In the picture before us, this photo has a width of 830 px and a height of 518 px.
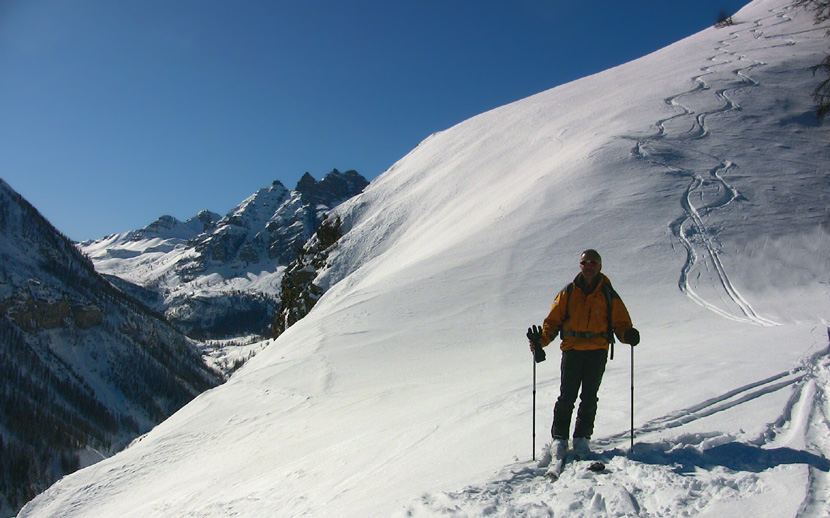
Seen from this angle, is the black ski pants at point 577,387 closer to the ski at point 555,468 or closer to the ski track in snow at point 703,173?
the ski at point 555,468

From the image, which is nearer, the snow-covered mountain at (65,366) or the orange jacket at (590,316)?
the orange jacket at (590,316)

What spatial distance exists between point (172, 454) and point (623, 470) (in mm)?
12370

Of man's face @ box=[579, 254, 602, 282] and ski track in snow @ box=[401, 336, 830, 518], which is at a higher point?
man's face @ box=[579, 254, 602, 282]

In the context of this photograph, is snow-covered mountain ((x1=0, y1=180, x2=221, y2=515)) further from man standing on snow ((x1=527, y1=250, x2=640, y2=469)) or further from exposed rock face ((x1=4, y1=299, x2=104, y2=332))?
man standing on snow ((x1=527, y1=250, x2=640, y2=469))

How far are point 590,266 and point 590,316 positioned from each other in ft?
1.79

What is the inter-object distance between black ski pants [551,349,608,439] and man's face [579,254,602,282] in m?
0.82

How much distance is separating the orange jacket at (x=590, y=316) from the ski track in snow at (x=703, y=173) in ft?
25.7

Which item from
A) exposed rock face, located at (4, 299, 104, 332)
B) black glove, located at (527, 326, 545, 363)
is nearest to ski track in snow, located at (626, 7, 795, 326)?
black glove, located at (527, 326, 545, 363)

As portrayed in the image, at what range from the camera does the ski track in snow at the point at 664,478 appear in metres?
4.40

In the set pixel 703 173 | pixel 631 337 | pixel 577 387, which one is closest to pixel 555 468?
pixel 577 387

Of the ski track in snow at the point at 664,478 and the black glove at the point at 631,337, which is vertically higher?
the black glove at the point at 631,337

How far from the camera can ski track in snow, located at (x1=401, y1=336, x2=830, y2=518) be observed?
4398 millimetres

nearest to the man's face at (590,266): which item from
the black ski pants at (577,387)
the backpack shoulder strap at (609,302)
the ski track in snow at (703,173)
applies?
the backpack shoulder strap at (609,302)

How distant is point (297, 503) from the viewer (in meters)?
6.73
